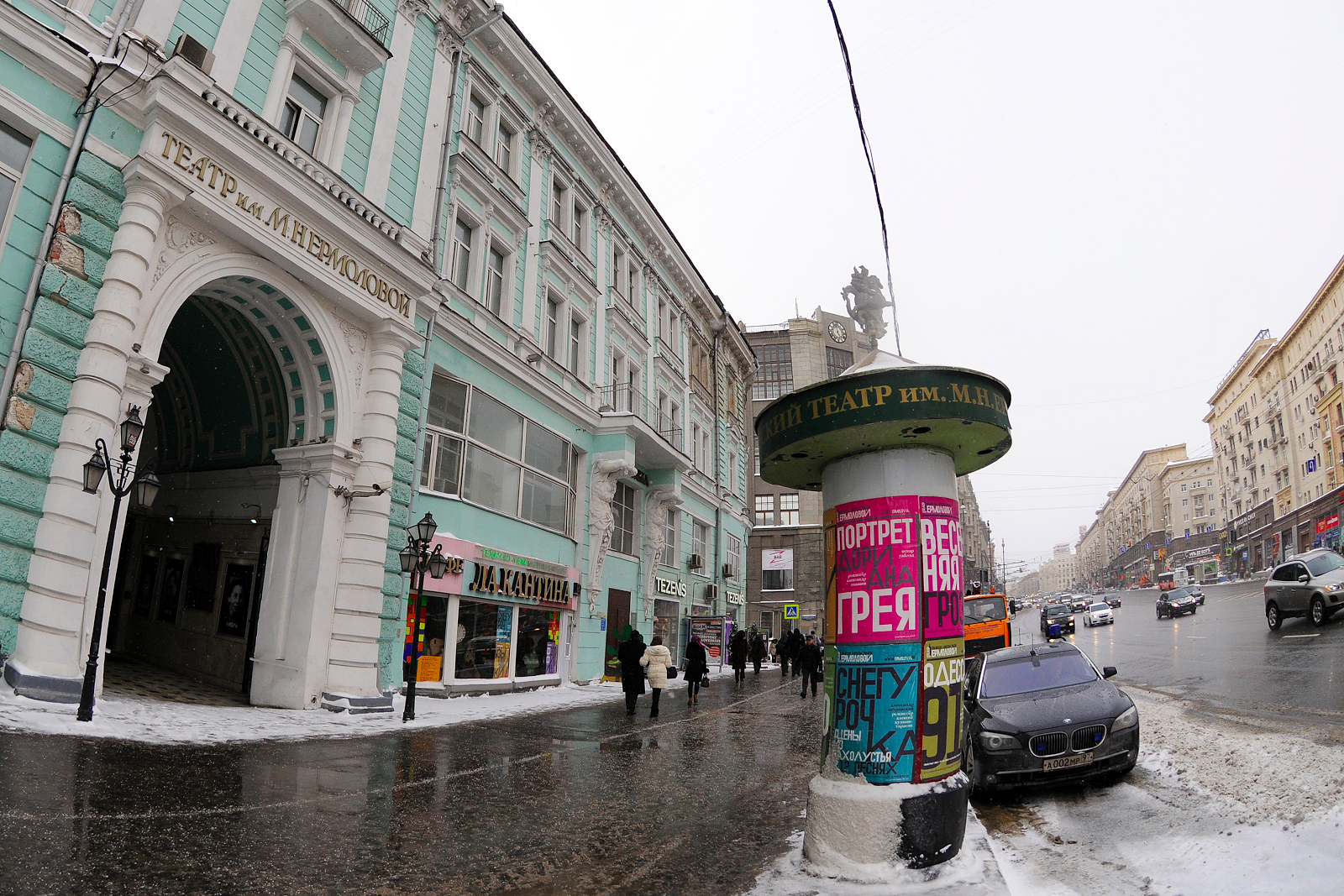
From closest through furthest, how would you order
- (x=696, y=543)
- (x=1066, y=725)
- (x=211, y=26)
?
(x=1066, y=725), (x=211, y=26), (x=696, y=543)

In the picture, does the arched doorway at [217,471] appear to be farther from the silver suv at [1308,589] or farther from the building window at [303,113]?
the silver suv at [1308,589]

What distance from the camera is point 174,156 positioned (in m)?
10.2

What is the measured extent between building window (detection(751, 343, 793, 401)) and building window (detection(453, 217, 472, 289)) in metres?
41.8

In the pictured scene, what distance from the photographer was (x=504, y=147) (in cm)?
1977

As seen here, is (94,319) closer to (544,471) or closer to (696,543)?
(544,471)

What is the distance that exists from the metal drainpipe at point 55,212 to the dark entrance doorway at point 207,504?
10.2ft

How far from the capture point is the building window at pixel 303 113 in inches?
522

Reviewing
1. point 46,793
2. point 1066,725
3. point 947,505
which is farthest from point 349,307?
point 1066,725

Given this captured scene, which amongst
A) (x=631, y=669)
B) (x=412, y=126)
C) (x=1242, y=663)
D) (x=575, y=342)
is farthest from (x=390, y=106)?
(x=1242, y=663)

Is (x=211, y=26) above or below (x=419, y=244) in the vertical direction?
above

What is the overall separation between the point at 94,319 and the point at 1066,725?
39.1ft

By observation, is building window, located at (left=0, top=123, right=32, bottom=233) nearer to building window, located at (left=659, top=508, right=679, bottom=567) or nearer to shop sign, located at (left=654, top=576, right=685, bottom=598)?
shop sign, located at (left=654, top=576, right=685, bottom=598)

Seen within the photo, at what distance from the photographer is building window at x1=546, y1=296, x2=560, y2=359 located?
20875 mm

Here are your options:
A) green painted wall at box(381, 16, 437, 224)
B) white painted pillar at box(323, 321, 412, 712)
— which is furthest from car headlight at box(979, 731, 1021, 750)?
green painted wall at box(381, 16, 437, 224)
